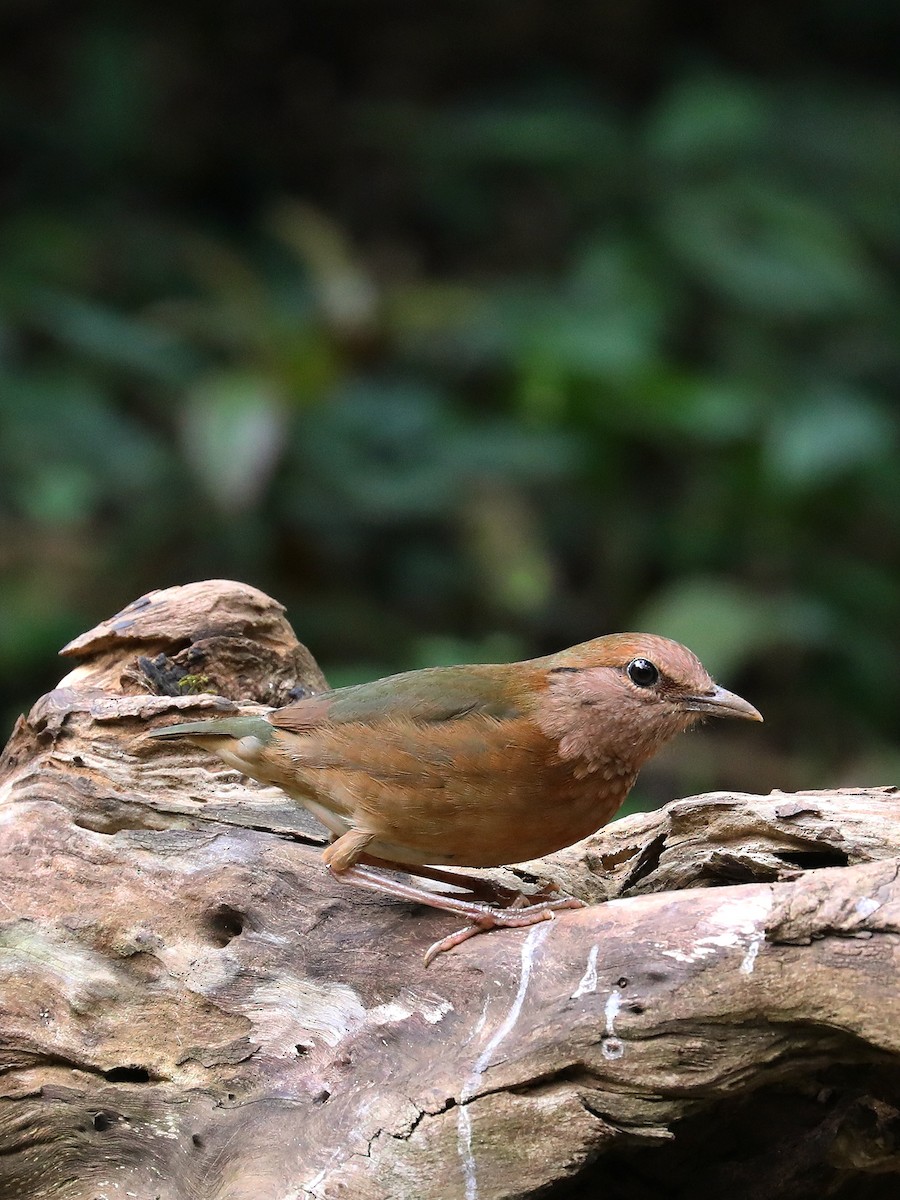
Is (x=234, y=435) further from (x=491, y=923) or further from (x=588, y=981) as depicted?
(x=588, y=981)

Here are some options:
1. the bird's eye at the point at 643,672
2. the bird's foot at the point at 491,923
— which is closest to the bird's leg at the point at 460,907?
the bird's foot at the point at 491,923

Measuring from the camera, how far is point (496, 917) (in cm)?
380

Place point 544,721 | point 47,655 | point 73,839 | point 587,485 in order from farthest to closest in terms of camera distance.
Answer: point 587,485
point 47,655
point 73,839
point 544,721

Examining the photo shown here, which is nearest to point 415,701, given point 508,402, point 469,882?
point 469,882

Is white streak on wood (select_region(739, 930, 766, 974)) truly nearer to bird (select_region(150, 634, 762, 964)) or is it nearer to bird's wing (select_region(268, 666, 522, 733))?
bird (select_region(150, 634, 762, 964))

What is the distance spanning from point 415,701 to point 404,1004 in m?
0.88

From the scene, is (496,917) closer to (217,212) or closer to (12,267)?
(12,267)

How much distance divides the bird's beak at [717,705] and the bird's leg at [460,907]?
658 millimetres

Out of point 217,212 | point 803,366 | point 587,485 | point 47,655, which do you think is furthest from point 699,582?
point 217,212

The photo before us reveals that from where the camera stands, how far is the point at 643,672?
405 centimetres

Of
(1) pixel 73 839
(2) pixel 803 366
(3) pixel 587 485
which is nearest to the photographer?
(1) pixel 73 839

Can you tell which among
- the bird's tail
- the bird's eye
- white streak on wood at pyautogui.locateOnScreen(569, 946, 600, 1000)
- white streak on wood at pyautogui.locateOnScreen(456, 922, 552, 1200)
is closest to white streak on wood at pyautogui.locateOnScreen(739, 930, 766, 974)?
white streak on wood at pyautogui.locateOnScreen(569, 946, 600, 1000)

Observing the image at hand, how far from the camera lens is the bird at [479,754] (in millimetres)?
3885

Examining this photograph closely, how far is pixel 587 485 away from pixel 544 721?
5536mm
